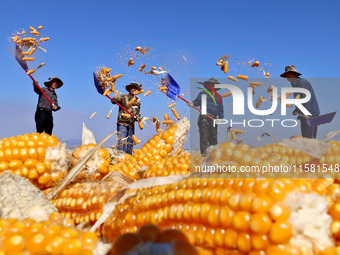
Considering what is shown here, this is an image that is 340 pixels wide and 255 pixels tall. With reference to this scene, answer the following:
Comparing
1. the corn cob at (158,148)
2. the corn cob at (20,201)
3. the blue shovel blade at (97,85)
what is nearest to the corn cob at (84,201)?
the corn cob at (20,201)

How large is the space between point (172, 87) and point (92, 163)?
344 centimetres

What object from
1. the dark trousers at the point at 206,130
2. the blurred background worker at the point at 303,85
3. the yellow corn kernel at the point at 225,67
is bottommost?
the dark trousers at the point at 206,130

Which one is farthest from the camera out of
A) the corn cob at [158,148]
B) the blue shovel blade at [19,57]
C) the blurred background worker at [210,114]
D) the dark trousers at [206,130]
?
the dark trousers at [206,130]

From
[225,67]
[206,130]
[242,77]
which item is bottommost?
[206,130]

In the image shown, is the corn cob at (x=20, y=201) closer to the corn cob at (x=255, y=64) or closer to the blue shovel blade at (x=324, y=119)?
the blue shovel blade at (x=324, y=119)

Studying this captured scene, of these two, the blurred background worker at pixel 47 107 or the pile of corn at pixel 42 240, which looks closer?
the pile of corn at pixel 42 240

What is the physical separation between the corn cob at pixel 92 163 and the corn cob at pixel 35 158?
0.23 feet

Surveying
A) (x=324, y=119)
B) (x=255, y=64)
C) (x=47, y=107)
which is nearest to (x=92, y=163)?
(x=324, y=119)

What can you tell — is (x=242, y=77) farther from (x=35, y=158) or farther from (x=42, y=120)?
(x=42, y=120)

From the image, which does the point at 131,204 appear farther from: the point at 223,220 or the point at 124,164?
the point at 124,164

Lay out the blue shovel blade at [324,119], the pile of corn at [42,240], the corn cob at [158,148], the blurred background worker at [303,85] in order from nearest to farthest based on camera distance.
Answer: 1. the pile of corn at [42,240]
2. the corn cob at [158,148]
3. the blue shovel blade at [324,119]
4. the blurred background worker at [303,85]

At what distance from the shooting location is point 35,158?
6.12ft

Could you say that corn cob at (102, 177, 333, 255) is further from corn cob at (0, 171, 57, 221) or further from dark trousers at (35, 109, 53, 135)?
dark trousers at (35, 109, 53, 135)

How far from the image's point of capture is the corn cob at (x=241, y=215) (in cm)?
84
